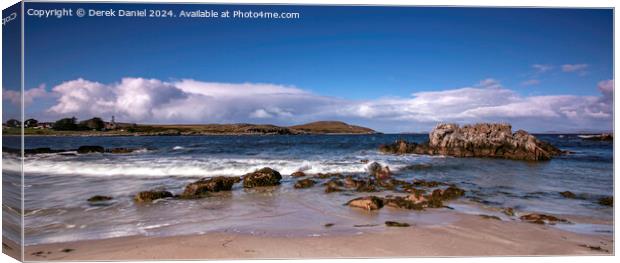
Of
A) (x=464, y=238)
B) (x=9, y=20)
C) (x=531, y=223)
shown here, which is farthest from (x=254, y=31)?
(x=531, y=223)

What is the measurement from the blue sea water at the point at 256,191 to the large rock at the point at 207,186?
0.65ft

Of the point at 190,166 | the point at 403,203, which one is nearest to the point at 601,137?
the point at 403,203

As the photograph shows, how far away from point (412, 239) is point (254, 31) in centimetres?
336

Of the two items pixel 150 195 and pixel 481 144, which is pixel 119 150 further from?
pixel 481 144

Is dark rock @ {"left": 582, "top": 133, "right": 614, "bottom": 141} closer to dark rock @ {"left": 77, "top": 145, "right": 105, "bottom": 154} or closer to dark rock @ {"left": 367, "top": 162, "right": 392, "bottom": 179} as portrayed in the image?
dark rock @ {"left": 367, "top": 162, "right": 392, "bottom": 179}

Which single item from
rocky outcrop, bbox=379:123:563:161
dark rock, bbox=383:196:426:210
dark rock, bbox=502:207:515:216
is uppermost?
rocky outcrop, bbox=379:123:563:161

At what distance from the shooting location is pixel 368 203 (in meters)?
6.05

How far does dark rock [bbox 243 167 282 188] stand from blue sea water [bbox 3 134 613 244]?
0.47ft

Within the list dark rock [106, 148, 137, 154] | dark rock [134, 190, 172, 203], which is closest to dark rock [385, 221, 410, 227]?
dark rock [134, 190, 172, 203]

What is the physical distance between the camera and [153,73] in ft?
19.0

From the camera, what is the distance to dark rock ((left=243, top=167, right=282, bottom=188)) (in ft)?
23.5

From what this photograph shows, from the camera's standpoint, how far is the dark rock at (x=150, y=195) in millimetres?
6333

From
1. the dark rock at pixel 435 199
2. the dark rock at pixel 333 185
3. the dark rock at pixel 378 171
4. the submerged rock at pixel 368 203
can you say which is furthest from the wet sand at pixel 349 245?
the dark rock at pixel 378 171

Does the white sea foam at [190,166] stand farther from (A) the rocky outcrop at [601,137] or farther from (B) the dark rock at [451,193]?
(A) the rocky outcrop at [601,137]
